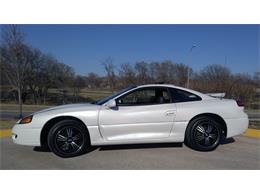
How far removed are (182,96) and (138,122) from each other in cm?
108

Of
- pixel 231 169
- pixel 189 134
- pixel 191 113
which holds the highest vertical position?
pixel 191 113

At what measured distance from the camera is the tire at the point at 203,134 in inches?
182

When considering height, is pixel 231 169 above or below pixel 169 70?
below

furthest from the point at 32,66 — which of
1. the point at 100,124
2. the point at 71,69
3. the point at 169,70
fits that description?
the point at 100,124

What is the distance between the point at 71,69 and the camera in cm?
3247

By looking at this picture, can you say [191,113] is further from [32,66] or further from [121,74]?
[32,66]

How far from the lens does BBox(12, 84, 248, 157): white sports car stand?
4.32 m

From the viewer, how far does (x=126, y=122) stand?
438 cm

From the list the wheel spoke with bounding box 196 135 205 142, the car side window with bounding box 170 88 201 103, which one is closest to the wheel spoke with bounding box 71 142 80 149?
the car side window with bounding box 170 88 201 103

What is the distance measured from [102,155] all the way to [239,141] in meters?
3.27

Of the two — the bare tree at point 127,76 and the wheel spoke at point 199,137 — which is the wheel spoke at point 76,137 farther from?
the bare tree at point 127,76

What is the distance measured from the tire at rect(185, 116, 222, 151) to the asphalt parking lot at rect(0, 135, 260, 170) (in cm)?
14

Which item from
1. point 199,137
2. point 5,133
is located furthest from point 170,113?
point 5,133

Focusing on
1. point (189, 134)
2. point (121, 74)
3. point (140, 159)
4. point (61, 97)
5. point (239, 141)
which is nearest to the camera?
point (140, 159)
